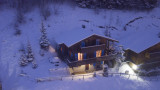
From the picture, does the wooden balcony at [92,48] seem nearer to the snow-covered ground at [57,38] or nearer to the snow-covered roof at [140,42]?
the snow-covered ground at [57,38]

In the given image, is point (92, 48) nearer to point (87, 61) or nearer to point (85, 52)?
point (85, 52)

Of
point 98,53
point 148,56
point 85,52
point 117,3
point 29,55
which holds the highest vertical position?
point 117,3

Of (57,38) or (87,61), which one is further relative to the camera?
(57,38)

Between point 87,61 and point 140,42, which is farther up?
point 140,42

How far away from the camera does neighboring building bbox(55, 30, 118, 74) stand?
82.1 ft

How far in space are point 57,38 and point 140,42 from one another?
18.3 meters

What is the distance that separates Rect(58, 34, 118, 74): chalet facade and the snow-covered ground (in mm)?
2558

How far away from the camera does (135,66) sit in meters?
29.2

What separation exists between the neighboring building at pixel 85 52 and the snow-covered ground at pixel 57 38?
102 inches

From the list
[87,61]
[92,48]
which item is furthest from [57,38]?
A: [87,61]

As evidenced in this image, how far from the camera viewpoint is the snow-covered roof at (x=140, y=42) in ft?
91.7

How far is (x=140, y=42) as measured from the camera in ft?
97.3

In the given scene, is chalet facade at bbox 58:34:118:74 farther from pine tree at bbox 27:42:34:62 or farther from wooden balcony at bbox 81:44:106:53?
pine tree at bbox 27:42:34:62

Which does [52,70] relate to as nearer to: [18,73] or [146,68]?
[18,73]
